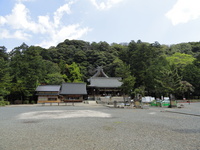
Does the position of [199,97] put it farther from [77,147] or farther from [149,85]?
[77,147]

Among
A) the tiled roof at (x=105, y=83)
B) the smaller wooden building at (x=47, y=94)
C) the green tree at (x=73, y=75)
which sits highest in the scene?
the green tree at (x=73, y=75)

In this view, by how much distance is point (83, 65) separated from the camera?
182ft

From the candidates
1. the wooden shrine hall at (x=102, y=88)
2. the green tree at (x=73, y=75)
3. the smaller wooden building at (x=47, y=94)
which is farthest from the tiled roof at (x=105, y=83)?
the smaller wooden building at (x=47, y=94)

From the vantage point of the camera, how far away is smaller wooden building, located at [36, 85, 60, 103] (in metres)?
32.8

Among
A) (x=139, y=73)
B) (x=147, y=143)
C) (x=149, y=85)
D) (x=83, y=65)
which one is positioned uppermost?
(x=83, y=65)

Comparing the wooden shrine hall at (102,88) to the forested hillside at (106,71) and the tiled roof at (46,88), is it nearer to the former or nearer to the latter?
the forested hillside at (106,71)

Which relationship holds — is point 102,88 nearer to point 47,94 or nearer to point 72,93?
point 72,93

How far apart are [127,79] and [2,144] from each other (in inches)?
791

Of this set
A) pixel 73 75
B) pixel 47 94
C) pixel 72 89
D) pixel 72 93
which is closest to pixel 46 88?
pixel 47 94

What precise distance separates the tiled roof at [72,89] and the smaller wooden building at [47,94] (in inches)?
61.7

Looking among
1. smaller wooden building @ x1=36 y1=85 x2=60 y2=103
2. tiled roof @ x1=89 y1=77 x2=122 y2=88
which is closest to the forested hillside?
smaller wooden building @ x1=36 y1=85 x2=60 y2=103

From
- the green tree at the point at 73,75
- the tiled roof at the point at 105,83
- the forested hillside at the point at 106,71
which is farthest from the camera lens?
the green tree at the point at 73,75

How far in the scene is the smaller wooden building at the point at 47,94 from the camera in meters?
32.8

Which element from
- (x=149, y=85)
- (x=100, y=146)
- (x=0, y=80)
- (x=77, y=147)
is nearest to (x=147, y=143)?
(x=100, y=146)
